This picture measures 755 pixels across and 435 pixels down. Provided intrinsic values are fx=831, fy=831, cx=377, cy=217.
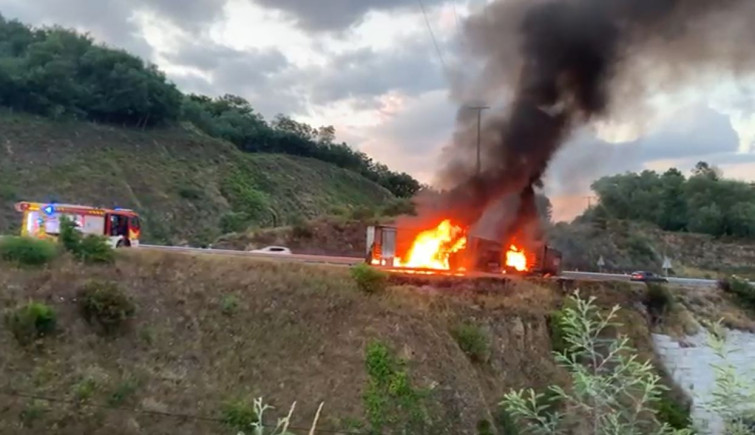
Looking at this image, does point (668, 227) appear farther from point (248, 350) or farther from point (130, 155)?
point (248, 350)

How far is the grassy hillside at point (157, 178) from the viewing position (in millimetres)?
66500

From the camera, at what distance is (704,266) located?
246 ft

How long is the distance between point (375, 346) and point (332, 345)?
154 centimetres

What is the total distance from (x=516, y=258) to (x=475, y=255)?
9.41 feet

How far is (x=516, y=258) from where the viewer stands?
42.8 meters

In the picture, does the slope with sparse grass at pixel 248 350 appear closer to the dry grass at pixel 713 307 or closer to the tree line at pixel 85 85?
the dry grass at pixel 713 307

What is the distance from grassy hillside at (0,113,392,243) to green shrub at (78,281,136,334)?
32480mm

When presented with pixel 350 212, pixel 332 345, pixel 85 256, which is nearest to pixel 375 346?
pixel 332 345

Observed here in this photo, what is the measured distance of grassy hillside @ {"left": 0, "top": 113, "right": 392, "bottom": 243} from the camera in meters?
66.5

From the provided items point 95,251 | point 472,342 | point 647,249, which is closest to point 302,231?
point 472,342

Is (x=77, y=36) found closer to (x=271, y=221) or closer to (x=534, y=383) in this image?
(x=271, y=221)

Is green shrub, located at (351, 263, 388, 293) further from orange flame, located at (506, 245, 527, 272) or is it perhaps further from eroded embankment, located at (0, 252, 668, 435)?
orange flame, located at (506, 245, 527, 272)

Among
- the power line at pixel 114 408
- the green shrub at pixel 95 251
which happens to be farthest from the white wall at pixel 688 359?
the green shrub at pixel 95 251

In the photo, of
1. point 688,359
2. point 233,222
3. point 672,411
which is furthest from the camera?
point 233,222
